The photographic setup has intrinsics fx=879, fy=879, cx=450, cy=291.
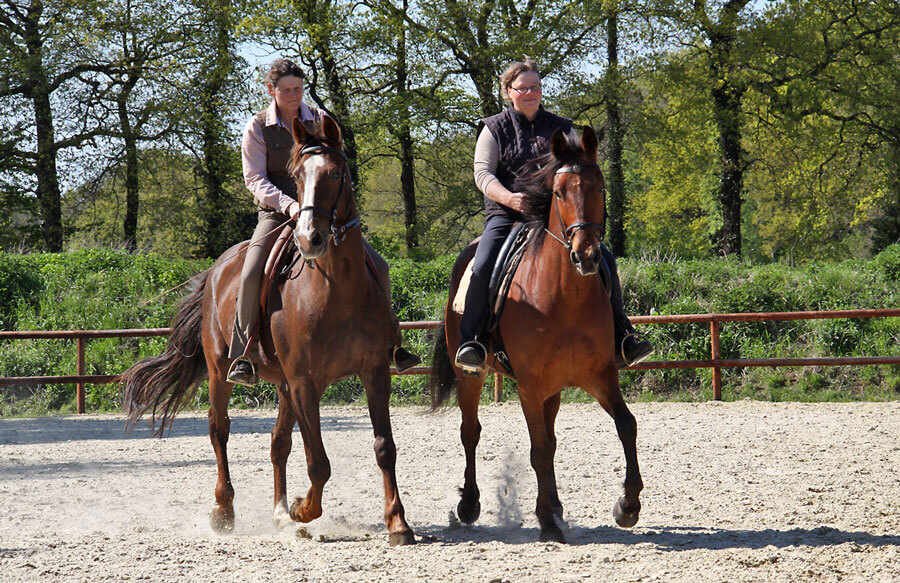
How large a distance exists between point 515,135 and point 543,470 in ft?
7.28

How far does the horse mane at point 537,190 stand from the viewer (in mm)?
5129

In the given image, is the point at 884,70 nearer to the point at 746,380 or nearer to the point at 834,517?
the point at 746,380

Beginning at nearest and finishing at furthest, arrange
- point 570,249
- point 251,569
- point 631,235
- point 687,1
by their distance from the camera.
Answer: point 251,569
point 570,249
point 687,1
point 631,235

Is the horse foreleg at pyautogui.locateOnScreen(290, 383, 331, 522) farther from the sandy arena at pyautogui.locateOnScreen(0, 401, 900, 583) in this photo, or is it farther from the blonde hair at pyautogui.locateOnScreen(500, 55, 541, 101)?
the blonde hair at pyautogui.locateOnScreen(500, 55, 541, 101)

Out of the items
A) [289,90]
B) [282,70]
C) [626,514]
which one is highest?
[282,70]

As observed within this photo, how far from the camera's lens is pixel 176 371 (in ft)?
23.4

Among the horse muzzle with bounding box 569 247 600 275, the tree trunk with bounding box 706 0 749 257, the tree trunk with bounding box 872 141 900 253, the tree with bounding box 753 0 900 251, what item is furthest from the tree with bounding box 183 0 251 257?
Result: the horse muzzle with bounding box 569 247 600 275

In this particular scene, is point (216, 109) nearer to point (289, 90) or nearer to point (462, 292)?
point (289, 90)

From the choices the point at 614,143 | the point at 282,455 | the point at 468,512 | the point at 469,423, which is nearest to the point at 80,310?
the point at 282,455

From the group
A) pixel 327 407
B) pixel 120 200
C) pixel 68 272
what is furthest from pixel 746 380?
pixel 120 200

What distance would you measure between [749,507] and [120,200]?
2326 centimetres

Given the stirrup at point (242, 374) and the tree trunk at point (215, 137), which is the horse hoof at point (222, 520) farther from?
the tree trunk at point (215, 137)

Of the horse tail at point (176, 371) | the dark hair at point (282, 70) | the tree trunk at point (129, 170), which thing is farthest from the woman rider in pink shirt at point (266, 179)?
the tree trunk at point (129, 170)

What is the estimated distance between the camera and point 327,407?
13.1 meters
